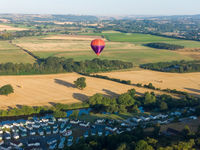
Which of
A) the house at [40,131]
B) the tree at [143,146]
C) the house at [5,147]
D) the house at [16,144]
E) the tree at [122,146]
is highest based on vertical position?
the tree at [143,146]

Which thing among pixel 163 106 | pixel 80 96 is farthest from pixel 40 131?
pixel 163 106

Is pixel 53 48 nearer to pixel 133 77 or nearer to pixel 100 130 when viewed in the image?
pixel 133 77

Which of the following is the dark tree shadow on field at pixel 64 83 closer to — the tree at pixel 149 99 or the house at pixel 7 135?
the tree at pixel 149 99

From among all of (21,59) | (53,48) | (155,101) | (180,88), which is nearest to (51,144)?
(155,101)

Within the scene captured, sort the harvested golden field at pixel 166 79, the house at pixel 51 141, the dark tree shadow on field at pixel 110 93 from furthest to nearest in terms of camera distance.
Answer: the harvested golden field at pixel 166 79
the dark tree shadow on field at pixel 110 93
the house at pixel 51 141

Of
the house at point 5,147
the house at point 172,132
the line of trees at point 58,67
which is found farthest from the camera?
the line of trees at point 58,67

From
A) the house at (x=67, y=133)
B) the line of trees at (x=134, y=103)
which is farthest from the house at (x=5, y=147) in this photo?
the line of trees at (x=134, y=103)

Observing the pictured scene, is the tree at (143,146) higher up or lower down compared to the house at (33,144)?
higher up
